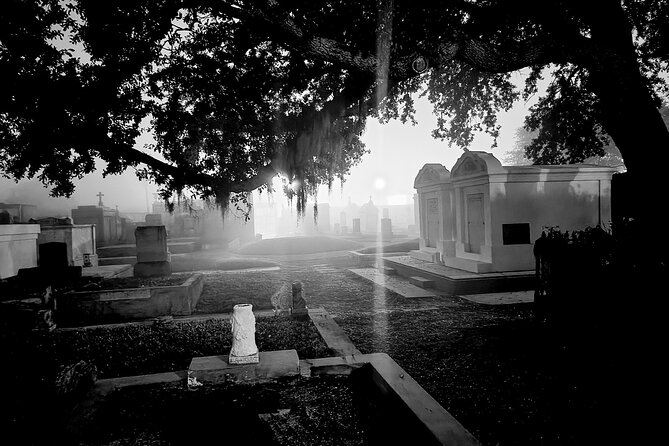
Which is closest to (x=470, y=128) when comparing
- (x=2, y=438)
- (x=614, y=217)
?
(x=614, y=217)

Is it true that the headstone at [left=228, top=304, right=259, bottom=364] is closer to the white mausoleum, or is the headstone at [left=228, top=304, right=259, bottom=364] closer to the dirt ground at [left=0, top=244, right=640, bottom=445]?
the dirt ground at [left=0, top=244, right=640, bottom=445]

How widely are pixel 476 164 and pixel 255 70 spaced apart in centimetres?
724

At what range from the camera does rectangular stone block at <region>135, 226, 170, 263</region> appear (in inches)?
473

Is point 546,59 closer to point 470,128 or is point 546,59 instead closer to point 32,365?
point 470,128

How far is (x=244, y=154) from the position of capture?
29.7 feet

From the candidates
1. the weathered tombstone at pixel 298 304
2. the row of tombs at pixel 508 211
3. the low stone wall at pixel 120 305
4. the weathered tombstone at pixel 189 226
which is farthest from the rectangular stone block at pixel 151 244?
the weathered tombstone at pixel 189 226

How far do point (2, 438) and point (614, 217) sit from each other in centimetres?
1242

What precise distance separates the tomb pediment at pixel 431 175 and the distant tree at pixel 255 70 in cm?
560

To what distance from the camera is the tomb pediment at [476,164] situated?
11.0 metres

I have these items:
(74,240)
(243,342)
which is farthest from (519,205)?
(74,240)

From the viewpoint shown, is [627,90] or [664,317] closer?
[664,317]

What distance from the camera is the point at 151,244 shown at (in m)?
12.1

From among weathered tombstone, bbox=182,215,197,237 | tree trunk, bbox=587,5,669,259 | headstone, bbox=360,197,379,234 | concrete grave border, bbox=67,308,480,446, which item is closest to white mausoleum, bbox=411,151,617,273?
tree trunk, bbox=587,5,669,259

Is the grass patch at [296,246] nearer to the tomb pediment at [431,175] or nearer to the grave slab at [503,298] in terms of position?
the tomb pediment at [431,175]
